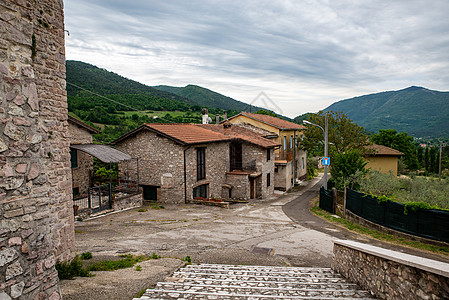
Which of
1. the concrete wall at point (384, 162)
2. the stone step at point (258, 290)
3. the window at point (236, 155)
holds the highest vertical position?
the window at point (236, 155)

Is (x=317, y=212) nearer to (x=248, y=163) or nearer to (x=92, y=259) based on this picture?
(x=248, y=163)

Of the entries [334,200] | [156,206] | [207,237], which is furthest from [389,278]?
[156,206]

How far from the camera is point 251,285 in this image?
20.8 ft

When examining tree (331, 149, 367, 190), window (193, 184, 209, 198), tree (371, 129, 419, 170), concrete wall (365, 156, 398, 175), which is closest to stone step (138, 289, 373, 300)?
window (193, 184, 209, 198)

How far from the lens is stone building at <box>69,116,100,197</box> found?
17744mm

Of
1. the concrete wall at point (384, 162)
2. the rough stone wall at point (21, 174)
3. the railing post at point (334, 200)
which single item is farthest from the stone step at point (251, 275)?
the concrete wall at point (384, 162)

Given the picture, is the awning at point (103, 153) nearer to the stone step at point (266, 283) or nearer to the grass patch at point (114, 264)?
the grass patch at point (114, 264)

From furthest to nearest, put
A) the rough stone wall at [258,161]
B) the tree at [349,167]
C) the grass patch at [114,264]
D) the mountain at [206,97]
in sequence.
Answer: the mountain at [206,97]
the rough stone wall at [258,161]
the tree at [349,167]
the grass patch at [114,264]

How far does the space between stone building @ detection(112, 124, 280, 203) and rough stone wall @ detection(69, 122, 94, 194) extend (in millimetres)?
2711

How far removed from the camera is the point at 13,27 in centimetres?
360

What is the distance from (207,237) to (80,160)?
11218mm

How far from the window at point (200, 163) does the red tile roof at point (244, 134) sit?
479 cm

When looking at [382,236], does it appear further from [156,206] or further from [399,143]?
[399,143]

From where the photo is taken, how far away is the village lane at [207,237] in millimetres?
9773
